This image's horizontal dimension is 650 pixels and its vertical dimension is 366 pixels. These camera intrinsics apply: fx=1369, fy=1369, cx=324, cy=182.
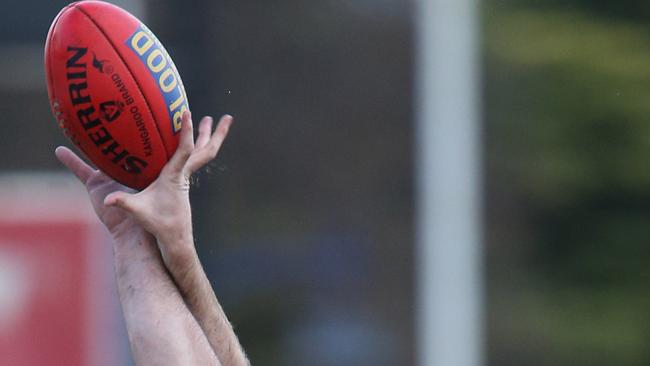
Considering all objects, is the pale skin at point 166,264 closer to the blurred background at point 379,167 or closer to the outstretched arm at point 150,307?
the outstretched arm at point 150,307

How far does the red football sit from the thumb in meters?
0.30

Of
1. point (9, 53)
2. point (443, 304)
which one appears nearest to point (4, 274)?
point (9, 53)

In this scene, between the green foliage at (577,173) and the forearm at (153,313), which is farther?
the green foliage at (577,173)

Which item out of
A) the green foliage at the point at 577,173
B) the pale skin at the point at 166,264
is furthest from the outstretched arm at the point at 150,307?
the green foliage at the point at 577,173

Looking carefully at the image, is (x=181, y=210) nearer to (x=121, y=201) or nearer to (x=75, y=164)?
(x=121, y=201)

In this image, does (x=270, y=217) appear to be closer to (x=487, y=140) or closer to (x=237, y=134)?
(x=237, y=134)

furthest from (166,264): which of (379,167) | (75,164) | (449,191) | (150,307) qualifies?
(379,167)

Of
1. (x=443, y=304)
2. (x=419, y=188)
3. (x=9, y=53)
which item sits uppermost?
(x=9, y=53)

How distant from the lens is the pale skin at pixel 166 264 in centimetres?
275

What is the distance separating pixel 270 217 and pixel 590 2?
102 inches

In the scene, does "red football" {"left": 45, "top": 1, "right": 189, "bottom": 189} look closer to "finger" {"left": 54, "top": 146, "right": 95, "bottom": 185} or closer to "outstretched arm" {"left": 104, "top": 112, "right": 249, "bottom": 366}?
"finger" {"left": 54, "top": 146, "right": 95, "bottom": 185}

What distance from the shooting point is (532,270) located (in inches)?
367

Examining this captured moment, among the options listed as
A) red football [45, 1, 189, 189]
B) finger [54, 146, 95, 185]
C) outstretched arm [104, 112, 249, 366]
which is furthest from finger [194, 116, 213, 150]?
finger [54, 146, 95, 185]

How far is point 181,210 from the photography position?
2.76 metres
